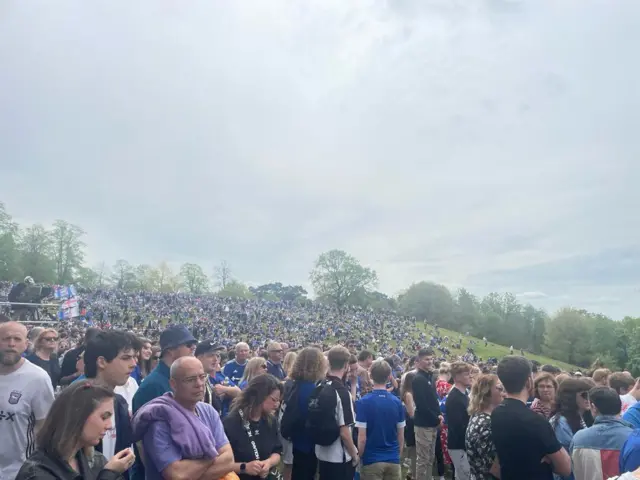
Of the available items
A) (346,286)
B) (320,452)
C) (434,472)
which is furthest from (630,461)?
(346,286)

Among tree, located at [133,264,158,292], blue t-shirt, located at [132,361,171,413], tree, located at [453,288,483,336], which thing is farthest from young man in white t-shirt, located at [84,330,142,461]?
tree, located at [133,264,158,292]

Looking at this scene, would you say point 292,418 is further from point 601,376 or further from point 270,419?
point 601,376

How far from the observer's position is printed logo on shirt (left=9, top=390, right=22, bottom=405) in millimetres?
3242

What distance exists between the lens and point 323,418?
4.20m

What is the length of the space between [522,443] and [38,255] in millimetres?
68781

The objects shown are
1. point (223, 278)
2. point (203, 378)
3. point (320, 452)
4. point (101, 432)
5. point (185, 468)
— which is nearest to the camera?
point (101, 432)

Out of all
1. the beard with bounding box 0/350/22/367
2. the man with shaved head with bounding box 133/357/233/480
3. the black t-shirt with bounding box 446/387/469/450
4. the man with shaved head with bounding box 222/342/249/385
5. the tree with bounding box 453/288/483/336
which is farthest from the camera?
the tree with bounding box 453/288/483/336

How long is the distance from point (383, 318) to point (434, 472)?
1908 inches

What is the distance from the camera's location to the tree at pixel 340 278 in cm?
7638

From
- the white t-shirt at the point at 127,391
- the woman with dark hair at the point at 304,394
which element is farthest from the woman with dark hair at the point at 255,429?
the white t-shirt at the point at 127,391

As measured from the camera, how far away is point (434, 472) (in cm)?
762

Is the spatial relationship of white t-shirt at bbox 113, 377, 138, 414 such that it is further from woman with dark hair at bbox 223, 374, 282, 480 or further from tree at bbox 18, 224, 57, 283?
tree at bbox 18, 224, 57, 283

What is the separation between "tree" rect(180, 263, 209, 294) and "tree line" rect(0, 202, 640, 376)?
20 cm

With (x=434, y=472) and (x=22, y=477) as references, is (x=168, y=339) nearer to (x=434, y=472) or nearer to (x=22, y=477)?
(x=22, y=477)
